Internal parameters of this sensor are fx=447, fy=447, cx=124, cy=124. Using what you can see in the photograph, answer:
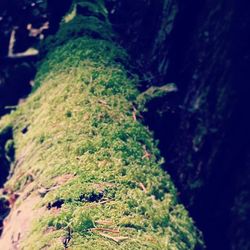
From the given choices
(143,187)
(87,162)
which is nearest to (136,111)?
(143,187)

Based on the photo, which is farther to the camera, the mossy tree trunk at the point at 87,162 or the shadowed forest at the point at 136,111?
the shadowed forest at the point at 136,111

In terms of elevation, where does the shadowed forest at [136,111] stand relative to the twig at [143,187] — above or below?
above

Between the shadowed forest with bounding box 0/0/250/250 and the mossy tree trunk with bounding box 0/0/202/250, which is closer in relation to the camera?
the mossy tree trunk with bounding box 0/0/202/250

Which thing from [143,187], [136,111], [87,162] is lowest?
[143,187]

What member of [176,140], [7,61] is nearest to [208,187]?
[176,140]

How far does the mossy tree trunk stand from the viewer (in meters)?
3.20

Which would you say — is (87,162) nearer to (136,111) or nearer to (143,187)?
(143,187)

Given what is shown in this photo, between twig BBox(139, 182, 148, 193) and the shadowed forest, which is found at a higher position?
the shadowed forest

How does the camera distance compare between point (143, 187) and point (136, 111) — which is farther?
point (136, 111)

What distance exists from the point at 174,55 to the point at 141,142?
1520mm

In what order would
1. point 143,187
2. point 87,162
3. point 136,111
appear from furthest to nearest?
point 136,111 → point 143,187 → point 87,162

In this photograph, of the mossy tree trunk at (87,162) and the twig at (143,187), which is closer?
the mossy tree trunk at (87,162)

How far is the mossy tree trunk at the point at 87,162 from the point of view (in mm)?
3195

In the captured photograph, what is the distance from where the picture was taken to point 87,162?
3.64 meters
